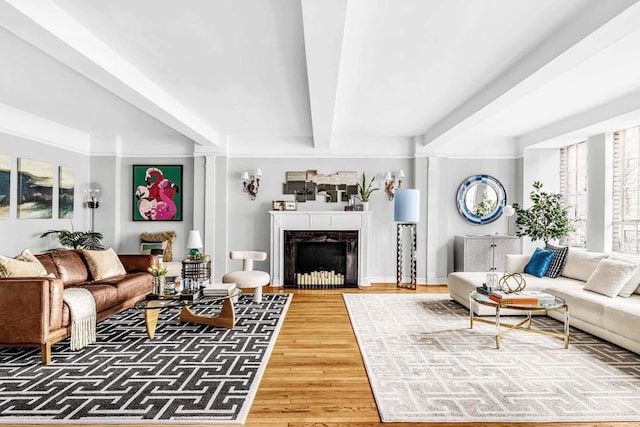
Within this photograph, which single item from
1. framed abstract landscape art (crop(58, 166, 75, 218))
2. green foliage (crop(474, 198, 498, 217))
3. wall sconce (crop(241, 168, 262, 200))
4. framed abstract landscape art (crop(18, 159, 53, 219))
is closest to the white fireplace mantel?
wall sconce (crop(241, 168, 262, 200))

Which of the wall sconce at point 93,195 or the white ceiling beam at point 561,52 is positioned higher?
the white ceiling beam at point 561,52

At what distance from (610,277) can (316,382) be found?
3326 mm

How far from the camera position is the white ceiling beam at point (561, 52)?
2593 millimetres

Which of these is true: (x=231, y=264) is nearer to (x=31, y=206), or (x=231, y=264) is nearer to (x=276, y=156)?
(x=276, y=156)

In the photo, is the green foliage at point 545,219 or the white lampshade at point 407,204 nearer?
the green foliage at point 545,219

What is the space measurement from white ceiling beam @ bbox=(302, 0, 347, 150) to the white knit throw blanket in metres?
2.94

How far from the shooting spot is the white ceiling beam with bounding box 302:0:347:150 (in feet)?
8.25

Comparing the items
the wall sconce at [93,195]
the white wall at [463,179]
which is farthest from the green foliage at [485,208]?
the wall sconce at [93,195]

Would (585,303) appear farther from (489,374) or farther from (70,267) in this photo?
(70,267)

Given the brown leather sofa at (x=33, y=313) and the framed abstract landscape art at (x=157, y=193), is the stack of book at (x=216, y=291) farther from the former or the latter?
the framed abstract landscape art at (x=157, y=193)

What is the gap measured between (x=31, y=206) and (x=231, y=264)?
3055mm

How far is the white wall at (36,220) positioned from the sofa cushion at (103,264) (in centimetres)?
109

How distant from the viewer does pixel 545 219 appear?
652cm

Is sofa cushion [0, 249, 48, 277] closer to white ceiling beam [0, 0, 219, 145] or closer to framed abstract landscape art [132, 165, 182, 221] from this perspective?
white ceiling beam [0, 0, 219, 145]
